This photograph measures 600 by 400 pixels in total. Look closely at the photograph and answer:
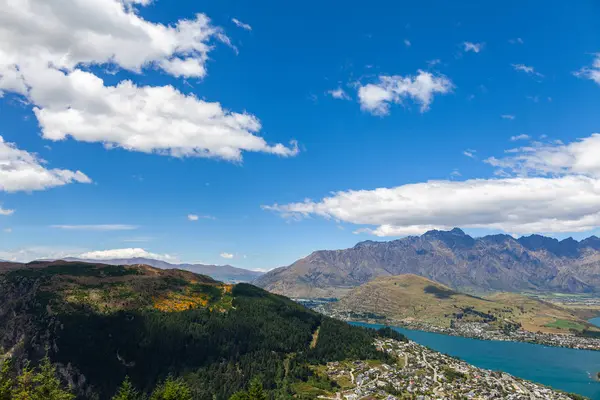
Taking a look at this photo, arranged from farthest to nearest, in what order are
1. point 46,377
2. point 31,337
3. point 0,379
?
point 31,337, point 46,377, point 0,379

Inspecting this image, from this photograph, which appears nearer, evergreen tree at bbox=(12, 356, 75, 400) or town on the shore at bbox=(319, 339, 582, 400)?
evergreen tree at bbox=(12, 356, 75, 400)

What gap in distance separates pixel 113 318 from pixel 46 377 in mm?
165141

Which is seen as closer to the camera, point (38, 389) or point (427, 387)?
point (38, 389)

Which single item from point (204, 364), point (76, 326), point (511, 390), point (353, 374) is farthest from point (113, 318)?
point (511, 390)

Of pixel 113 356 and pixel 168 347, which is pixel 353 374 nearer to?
pixel 168 347

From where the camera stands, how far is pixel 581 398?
184 m

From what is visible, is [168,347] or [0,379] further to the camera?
[168,347]

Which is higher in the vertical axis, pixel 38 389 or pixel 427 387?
pixel 38 389

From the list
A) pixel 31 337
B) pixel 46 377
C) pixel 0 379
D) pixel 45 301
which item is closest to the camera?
pixel 0 379

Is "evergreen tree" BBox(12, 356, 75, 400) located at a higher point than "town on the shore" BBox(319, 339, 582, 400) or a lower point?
higher

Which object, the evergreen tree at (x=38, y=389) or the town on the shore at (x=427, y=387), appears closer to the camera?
the evergreen tree at (x=38, y=389)

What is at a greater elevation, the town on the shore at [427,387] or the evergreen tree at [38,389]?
the evergreen tree at [38,389]

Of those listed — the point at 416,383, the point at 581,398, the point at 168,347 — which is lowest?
the point at 581,398

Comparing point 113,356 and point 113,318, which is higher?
point 113,318
